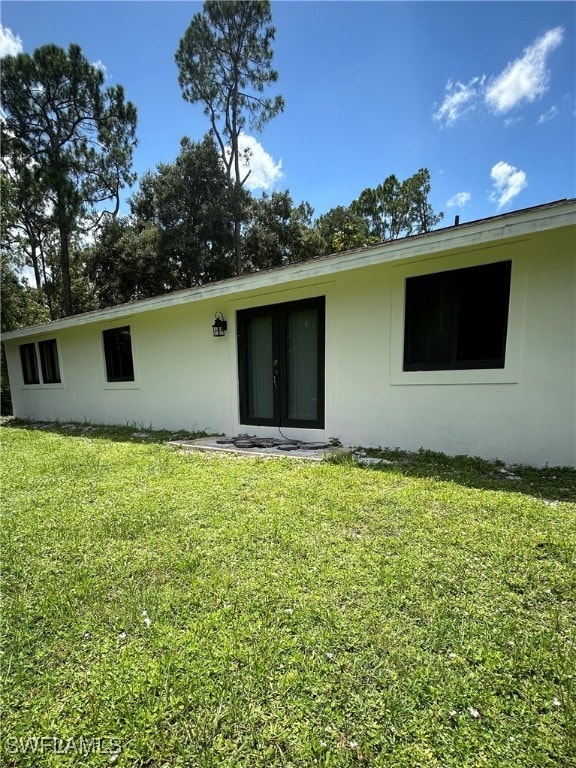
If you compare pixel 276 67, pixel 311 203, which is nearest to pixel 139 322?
pixel 276 67

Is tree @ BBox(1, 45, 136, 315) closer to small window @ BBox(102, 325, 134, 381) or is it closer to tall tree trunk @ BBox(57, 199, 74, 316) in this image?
Answer: tall tree trunk @ BBox(57, 199, 74, 316)

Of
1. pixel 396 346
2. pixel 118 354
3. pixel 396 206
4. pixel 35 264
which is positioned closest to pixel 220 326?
pixel 396 346

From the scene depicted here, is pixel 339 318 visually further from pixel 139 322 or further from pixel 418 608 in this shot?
→ pixel 139 322

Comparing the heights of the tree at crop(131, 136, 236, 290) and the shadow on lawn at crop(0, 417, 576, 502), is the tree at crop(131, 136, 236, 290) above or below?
above

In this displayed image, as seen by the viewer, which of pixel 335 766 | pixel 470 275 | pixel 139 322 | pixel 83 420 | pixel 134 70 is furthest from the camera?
pixel 134 70

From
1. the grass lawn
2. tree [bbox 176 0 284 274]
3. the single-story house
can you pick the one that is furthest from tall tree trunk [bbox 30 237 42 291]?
the grass lawn

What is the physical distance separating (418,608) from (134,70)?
1618 centimetres

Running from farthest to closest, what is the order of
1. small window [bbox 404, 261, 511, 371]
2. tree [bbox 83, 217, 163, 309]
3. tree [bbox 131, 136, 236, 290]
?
tree [bbox 131, 136, 236, 290]
tree [bbox 83, 217, 163, 309]
small window [bbox 404, 261, 511, 371]

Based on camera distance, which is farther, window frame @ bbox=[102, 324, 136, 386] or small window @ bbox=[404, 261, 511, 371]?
window frame @ bbox=[102, 324, 136, 386]

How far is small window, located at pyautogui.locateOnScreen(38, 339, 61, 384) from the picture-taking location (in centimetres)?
1003

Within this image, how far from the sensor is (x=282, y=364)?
5.82 metres

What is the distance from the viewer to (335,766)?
1142 mm

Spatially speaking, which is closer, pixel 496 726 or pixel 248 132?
pixel 496 726

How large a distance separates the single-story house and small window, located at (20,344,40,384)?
4818 mm
